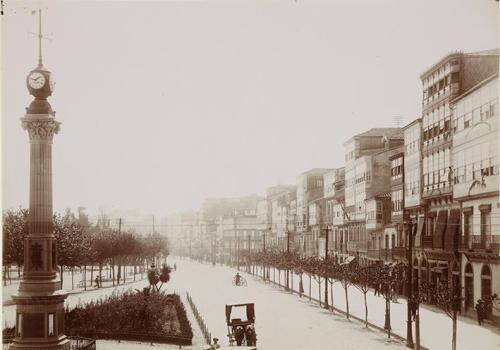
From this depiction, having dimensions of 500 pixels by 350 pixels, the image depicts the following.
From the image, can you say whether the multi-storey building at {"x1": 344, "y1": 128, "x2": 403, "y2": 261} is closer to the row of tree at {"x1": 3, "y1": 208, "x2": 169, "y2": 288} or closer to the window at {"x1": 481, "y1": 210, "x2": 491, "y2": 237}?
the window at {"x1": 481, "y1": 210, "x2": 491, "y2": 237}

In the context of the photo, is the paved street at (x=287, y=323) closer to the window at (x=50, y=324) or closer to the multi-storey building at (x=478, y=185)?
the multi-storey building at (x=478, y=185)

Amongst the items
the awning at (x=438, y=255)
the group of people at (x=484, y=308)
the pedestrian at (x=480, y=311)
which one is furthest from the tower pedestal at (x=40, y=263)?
the awning at (x=438, y=255)

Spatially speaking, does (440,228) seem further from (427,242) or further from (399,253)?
(399,253)

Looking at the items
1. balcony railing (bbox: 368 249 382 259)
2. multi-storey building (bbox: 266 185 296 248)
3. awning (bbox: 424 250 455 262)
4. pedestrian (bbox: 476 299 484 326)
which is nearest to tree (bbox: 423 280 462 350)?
pedestrian (bbox: 476 299 484 326)

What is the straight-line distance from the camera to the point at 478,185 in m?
23.5

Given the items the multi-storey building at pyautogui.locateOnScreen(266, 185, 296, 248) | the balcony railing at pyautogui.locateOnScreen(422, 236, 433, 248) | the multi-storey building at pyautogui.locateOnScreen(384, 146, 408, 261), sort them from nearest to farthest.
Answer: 1. the balcony railing at pyautogui.locateOnScreen(422, 236, 433, 248)
2. the multi-storey building at pyautogui.locateOnScreen(266, 185, 296, 248)
3. the multi-storey building at pyautogui.locateOnScreen(384, 146, 408, 261)

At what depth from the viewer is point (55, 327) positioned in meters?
18.7

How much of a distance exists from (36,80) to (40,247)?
497cm

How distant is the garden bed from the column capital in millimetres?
6472

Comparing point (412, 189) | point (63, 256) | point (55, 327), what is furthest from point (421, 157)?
point (55, 327)

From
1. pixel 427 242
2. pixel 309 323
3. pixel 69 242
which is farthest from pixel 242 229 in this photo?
pixel 309 323

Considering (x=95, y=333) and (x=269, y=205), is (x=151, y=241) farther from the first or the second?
(x=95, y=333)

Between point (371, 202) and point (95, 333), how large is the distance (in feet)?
91.5

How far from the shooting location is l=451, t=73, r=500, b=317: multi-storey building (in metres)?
21.7
